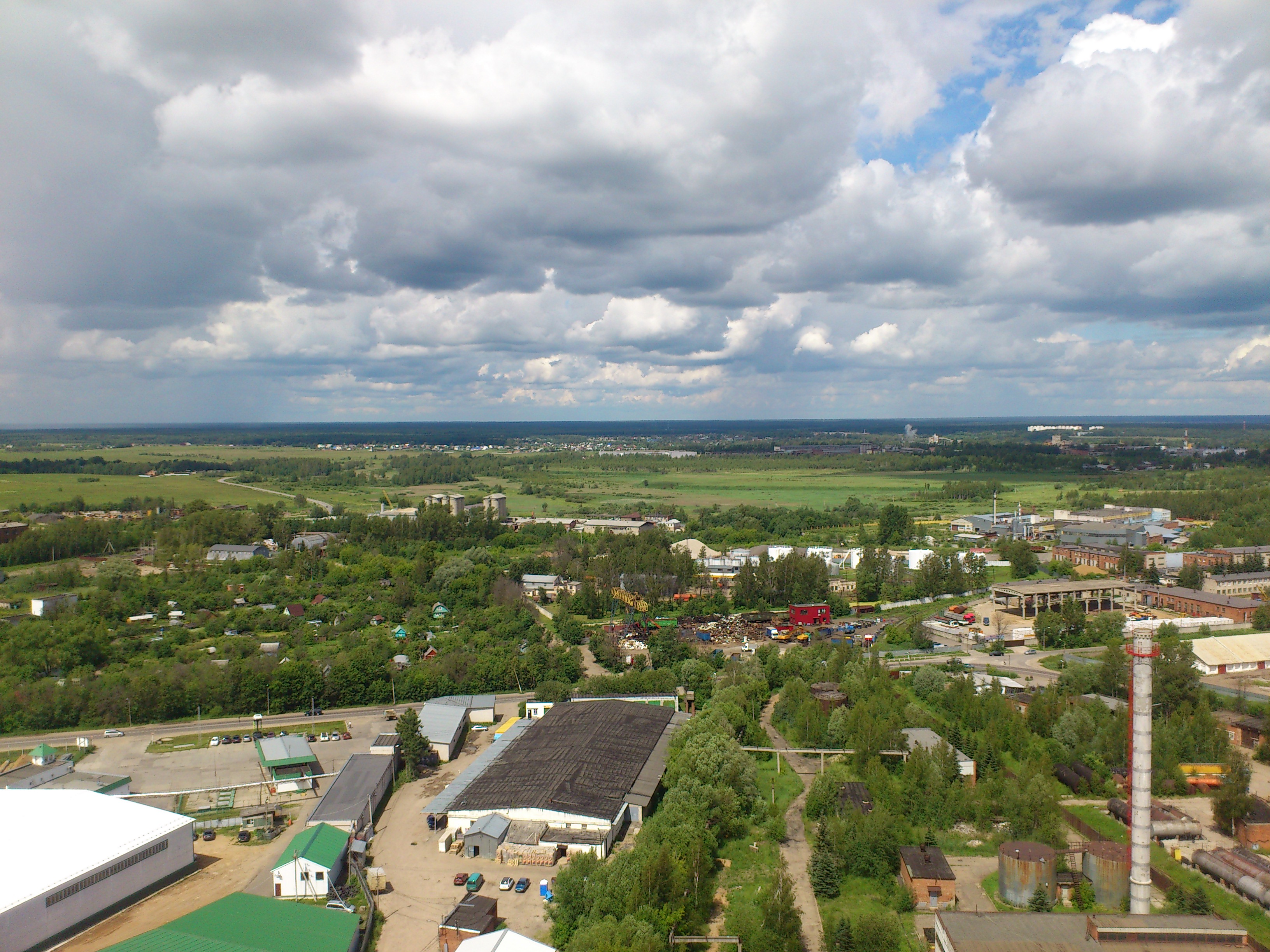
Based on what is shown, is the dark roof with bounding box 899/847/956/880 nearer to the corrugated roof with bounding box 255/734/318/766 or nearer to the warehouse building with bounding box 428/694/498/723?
the warehouse building with bounding box 428/694/498/723

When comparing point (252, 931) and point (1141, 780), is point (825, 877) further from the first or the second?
point (252, 931)

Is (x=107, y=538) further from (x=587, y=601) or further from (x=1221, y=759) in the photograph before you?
(x=1221, y=759)

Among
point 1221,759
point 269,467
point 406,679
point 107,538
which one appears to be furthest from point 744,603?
point 269,467

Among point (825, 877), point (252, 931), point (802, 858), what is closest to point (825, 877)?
point (825, 877)

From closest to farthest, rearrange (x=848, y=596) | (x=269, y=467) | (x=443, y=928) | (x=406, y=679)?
(x=443, y=928) < (x=406, y=679) < (x=848, y=596) < (x=269, y=467)

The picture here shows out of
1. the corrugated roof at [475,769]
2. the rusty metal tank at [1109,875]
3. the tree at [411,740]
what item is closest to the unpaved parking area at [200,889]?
the corrugated roof at [475,769]

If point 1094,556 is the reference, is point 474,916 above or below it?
below
